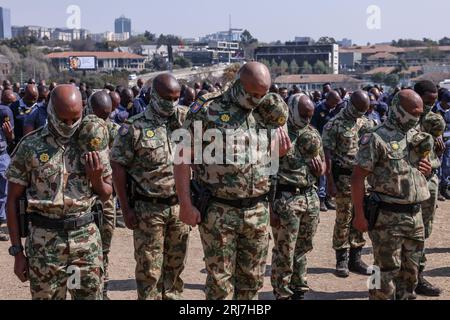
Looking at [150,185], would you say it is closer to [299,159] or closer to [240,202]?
[240,202]

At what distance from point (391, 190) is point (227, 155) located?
4.90ft

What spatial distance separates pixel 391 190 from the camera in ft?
16.2

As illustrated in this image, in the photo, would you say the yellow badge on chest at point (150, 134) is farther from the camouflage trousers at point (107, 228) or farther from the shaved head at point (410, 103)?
the shaved head at point (410, 103)

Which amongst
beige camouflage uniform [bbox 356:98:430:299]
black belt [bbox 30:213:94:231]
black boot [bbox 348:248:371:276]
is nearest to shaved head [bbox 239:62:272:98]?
beige camouflage uniform [bbox 356:98:430:299]

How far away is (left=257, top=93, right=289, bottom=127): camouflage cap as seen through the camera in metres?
4.41

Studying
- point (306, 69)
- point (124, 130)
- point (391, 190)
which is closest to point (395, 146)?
point (391, 190)

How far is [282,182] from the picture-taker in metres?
5.78

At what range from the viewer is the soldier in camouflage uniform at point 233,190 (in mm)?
4219

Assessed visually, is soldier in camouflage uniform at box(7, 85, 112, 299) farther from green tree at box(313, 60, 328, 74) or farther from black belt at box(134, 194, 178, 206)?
green tree at box(313, 60, 328, 74)

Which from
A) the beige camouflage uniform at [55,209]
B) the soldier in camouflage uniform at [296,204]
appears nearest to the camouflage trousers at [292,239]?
the soldier in camouflage uniform at [296,204]

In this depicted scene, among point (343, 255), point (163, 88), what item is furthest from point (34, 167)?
point (343, 255)

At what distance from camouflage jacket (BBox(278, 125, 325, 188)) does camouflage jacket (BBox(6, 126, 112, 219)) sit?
7.35 ft

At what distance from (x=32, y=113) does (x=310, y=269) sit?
473 centimetres

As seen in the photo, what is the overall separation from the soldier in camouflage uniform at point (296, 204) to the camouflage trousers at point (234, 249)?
1253 millimetres
